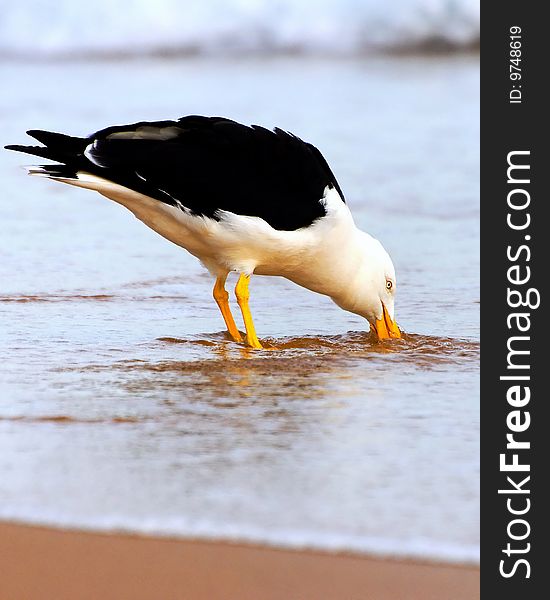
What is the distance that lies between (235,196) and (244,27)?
1096cm

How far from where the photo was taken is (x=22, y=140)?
9352mm

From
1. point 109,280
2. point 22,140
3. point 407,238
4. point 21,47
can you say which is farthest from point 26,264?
point 21,47

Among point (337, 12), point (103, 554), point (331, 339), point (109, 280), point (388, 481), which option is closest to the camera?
point (103, 554)

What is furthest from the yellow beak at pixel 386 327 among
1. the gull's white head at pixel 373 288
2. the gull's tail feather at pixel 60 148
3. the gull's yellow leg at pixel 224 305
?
the gull's tail feather at pixel 60 148

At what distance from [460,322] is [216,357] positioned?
3.60 ft

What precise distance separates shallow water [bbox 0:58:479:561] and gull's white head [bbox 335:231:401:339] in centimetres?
12

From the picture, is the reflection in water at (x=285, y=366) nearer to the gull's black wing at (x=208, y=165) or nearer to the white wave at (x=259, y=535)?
the gull's black wing at (x=208, y=165)

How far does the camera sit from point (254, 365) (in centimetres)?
457

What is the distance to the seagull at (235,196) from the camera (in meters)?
4.55

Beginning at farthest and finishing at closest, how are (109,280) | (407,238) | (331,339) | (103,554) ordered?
(407,238), (109,280), (331,339), (103,554)

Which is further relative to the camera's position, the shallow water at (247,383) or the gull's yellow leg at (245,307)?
the gull's yellow leg at (245,307)

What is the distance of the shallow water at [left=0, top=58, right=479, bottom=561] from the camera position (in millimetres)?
3012

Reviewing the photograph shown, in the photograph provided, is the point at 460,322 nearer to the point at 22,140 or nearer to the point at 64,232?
the point at 64,232

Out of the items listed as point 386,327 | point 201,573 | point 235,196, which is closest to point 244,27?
point 386,327
